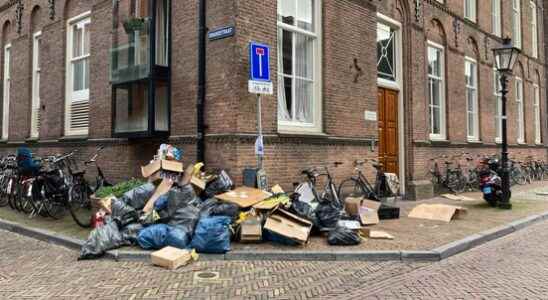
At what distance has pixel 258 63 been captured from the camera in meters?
7.68

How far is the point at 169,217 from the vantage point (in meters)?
7.11

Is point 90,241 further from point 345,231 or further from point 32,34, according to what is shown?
point 32,34

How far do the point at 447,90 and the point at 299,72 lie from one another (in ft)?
23.5

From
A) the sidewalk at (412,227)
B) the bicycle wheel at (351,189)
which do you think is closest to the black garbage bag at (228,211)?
the sidewalk at (412,227)

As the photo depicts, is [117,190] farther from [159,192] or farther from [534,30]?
[534,30]

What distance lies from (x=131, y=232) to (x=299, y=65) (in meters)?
5.09

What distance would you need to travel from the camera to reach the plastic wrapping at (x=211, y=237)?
643 centimetres

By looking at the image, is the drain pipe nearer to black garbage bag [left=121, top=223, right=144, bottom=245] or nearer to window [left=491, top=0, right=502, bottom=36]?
black garbage bag [left=121, top=223, right=144, bottom=245]

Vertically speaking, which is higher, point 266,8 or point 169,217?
point 266,8

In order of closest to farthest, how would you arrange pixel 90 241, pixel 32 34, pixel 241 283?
pixel 241 283
pixel 90 241
pixel 32 34

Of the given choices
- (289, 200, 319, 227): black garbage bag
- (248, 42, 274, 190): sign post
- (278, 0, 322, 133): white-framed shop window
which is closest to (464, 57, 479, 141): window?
(278, 0, 322, 133): white-framed shop window

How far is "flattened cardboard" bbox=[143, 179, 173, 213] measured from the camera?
7.57 meters

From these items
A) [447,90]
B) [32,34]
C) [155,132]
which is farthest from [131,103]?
[447,90]

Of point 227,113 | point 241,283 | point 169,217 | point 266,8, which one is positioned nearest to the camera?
point 241,283
